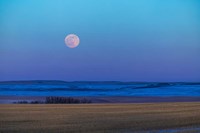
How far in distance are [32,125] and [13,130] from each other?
1266 mm

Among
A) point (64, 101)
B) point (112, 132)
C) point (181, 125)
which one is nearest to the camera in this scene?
point (112, 132)

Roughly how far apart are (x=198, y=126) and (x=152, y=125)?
56.8 inches

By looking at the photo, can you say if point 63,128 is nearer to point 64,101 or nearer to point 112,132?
point 112,132

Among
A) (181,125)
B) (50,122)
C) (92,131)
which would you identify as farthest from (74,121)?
(181,125)

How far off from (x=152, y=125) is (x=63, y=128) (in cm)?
288

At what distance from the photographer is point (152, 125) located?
504 inches

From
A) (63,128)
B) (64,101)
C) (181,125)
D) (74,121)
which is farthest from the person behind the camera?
(64,101)

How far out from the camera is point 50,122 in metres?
13.6

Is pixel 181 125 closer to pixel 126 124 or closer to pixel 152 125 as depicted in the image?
pixel 152 125

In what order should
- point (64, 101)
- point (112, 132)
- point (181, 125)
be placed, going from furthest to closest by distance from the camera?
point (64, 101)
point (181, 125)
point (112, 132)

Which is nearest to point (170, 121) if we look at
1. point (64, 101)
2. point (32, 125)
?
point (32, 125)

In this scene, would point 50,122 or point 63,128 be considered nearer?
point 63,128

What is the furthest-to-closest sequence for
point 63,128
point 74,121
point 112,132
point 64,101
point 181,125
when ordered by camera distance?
1. point 64,101
2. point 74,121
3. point 181,125
4. point 63,128
5. point 112,132

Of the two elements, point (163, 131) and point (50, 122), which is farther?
point (50, 122)
